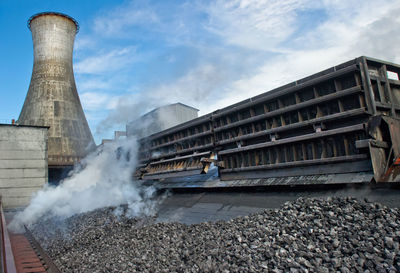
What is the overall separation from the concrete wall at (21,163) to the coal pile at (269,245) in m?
13.1

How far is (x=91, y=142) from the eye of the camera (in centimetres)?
2989

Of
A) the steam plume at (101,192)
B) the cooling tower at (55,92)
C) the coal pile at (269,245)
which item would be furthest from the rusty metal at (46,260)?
the cooling tower at (55,92)

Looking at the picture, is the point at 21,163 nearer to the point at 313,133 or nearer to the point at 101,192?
the point at 101,192

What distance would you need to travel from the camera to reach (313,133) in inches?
264

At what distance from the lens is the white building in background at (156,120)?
53.4 feet

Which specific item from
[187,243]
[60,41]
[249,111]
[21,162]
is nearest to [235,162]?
[249,111]

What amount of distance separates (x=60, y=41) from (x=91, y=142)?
10.7 meters

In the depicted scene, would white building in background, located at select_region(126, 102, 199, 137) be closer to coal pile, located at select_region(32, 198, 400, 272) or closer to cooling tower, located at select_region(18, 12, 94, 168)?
coal pile, located at select_region(32, 198, 400, 272)

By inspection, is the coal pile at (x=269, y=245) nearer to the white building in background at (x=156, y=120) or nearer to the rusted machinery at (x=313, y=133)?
the rusted machinery at (x=313, y=133)

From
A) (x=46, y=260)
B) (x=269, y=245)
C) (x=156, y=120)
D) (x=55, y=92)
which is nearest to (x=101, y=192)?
(x=46, y=260)

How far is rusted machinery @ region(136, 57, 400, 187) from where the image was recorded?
5801mm

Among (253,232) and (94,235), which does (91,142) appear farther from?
(253,232)

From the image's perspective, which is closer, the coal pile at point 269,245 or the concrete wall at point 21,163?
the coal pile at point 269,245

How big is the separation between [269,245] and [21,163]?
1869 centimetres
